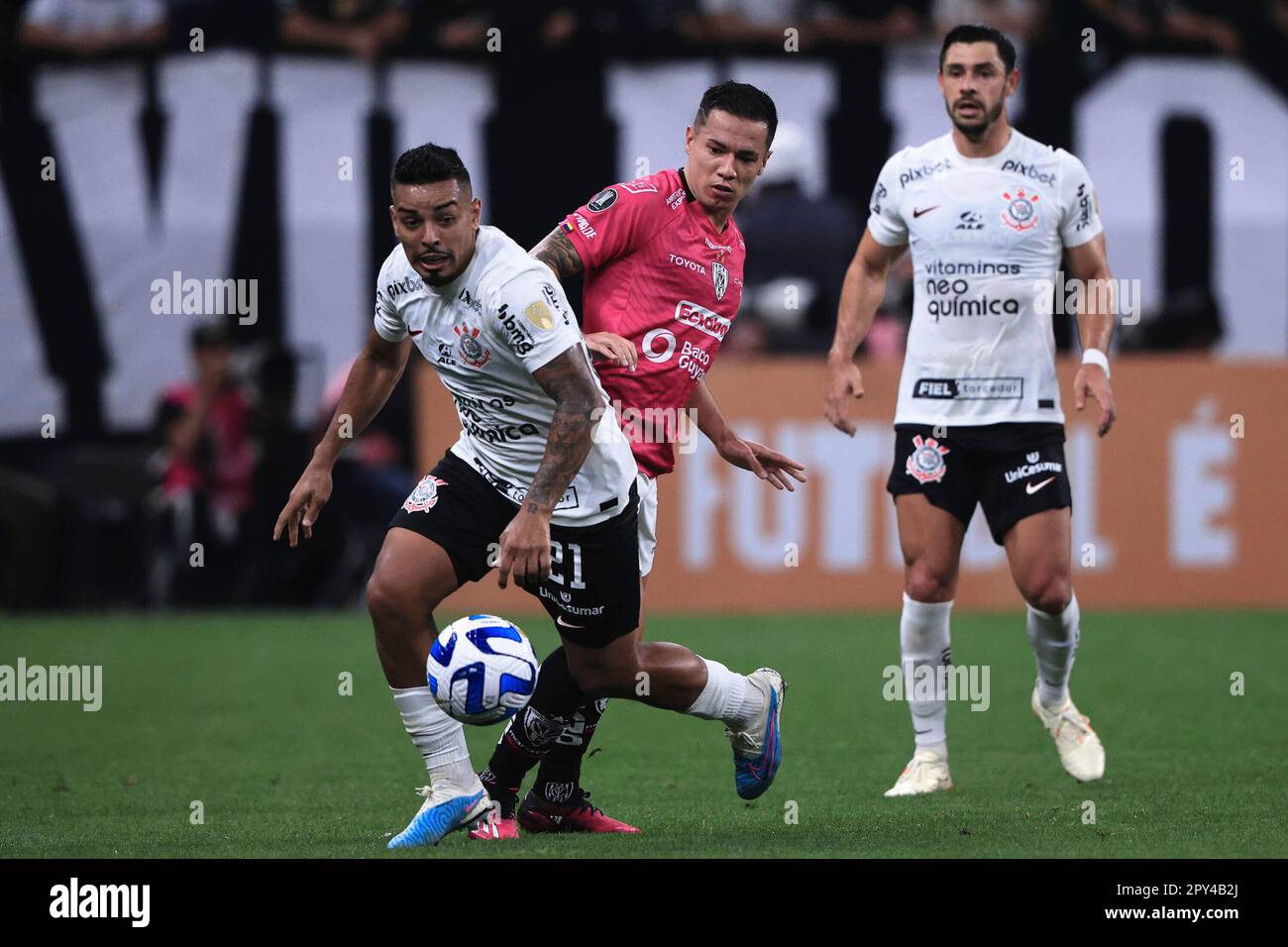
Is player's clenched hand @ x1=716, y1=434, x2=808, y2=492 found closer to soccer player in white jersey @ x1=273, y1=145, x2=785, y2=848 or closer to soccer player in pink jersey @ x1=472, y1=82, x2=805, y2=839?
soccer player in pink jersey @ x1=472, y1=82, x2=805, y2=839

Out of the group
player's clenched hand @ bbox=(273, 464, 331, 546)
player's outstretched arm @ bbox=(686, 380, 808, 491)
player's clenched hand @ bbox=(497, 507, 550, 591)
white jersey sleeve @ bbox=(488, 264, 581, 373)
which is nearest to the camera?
player's clenched hand @ bbox=(497, 507, 550, 591)

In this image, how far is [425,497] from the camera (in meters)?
6.36

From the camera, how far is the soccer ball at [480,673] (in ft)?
20.0

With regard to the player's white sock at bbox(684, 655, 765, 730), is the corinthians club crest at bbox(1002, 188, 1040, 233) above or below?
above

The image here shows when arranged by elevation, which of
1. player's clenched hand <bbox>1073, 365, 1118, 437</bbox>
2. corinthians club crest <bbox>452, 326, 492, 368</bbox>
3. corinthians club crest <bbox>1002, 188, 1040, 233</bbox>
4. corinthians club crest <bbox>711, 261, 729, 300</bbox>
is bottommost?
player's clenched hand <bbox>1073, 365, 1118, 437</bbox>

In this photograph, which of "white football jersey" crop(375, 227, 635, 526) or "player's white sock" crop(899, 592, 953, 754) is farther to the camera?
"player's white sock" crop(899, 592, 953, 754)

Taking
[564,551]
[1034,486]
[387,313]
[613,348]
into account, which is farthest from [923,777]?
[387,313]

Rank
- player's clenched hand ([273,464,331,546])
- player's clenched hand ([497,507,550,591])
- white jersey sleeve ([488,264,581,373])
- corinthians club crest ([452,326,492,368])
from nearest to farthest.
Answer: player's clenched hand ([497,507,550,591]) → white jersey sleeve ([488,264,581,373]) → corinthians club crest ([452,326,492,368]) → player's clenched hand ([273,464,331,546])

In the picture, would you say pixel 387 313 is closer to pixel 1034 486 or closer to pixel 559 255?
pixel 559 255

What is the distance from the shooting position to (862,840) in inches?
245

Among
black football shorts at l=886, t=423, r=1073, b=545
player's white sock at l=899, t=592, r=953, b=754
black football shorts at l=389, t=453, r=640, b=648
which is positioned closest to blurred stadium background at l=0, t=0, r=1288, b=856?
player's white sock at l=899, t=592, r=953, b=754

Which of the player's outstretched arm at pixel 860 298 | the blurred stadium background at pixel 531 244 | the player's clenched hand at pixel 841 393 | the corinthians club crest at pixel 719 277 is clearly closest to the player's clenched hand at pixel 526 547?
the corinthians club crest at pixel 719 277

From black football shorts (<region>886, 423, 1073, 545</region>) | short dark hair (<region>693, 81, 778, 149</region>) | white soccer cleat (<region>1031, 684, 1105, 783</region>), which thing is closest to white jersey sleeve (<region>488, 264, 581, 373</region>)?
short dark hair (<region>693, 81, 778, 149</region>)

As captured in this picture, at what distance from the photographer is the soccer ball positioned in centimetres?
610
